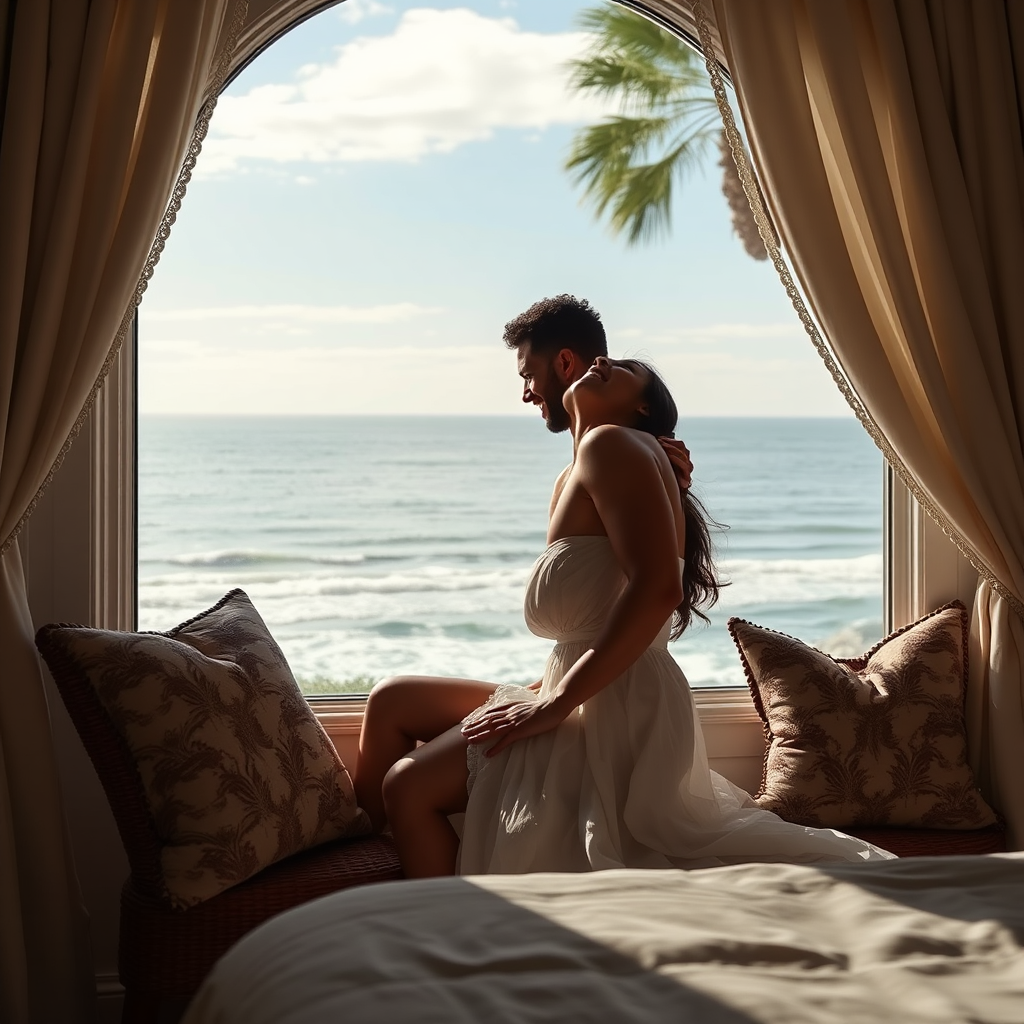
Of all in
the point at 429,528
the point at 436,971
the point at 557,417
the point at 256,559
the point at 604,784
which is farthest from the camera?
the point at 429,528

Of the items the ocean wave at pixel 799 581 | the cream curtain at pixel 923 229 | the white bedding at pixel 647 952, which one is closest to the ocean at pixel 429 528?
the ocean wave at pixel 799 581

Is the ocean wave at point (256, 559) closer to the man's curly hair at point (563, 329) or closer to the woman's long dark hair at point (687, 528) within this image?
the man's curly hair at point (563, 329)

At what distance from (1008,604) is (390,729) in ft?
5.08

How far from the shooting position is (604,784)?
6.66ft

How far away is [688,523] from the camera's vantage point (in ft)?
7.94

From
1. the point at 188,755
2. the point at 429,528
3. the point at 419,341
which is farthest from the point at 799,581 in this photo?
the point at 188,755

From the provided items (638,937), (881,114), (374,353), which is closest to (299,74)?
(374,353)

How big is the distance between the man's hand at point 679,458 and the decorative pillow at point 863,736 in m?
0.47

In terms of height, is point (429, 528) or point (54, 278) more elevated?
point (54, 278)

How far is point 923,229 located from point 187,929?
2.28 m

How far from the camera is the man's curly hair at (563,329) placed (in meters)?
2.54

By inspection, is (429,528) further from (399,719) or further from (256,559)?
(399,719)

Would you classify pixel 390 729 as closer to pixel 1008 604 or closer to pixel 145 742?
pixel 145 742

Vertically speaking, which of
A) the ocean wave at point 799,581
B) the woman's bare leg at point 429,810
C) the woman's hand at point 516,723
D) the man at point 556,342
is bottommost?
the ocean wave at point 799,581
